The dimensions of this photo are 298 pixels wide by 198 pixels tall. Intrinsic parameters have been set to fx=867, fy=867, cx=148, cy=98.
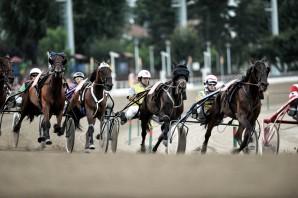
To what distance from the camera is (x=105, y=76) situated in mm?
15094

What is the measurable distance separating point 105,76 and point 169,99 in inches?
46.6

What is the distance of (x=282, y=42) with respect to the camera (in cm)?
5772

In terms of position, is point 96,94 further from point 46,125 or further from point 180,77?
point 180,77

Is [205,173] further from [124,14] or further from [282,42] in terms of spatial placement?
[124,14]

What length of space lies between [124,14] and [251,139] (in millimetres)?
65554

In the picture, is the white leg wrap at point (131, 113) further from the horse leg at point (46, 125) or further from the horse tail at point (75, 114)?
the horse leg at point (46, 125)

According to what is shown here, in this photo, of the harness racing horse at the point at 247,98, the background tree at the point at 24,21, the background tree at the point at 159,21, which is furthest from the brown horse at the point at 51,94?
the background tree at the point at 159,21

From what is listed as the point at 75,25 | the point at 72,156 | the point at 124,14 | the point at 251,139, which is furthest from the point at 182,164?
the point at 124,14

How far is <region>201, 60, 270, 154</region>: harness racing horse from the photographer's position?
45.9 ft

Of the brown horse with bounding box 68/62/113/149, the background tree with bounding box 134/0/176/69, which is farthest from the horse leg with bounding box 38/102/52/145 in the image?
the background tree with bounding box 134/0/176/69

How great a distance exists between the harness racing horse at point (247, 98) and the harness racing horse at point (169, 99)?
76cm

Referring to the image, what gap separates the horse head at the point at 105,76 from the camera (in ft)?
49.2

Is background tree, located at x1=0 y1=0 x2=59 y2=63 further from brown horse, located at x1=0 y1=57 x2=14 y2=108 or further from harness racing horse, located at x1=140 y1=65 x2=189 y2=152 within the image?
harness racing horse, located at x1=140 y1=65 x2=189 y2=152

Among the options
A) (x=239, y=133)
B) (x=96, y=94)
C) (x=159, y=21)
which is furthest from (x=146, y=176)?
(x=159, y=21)
